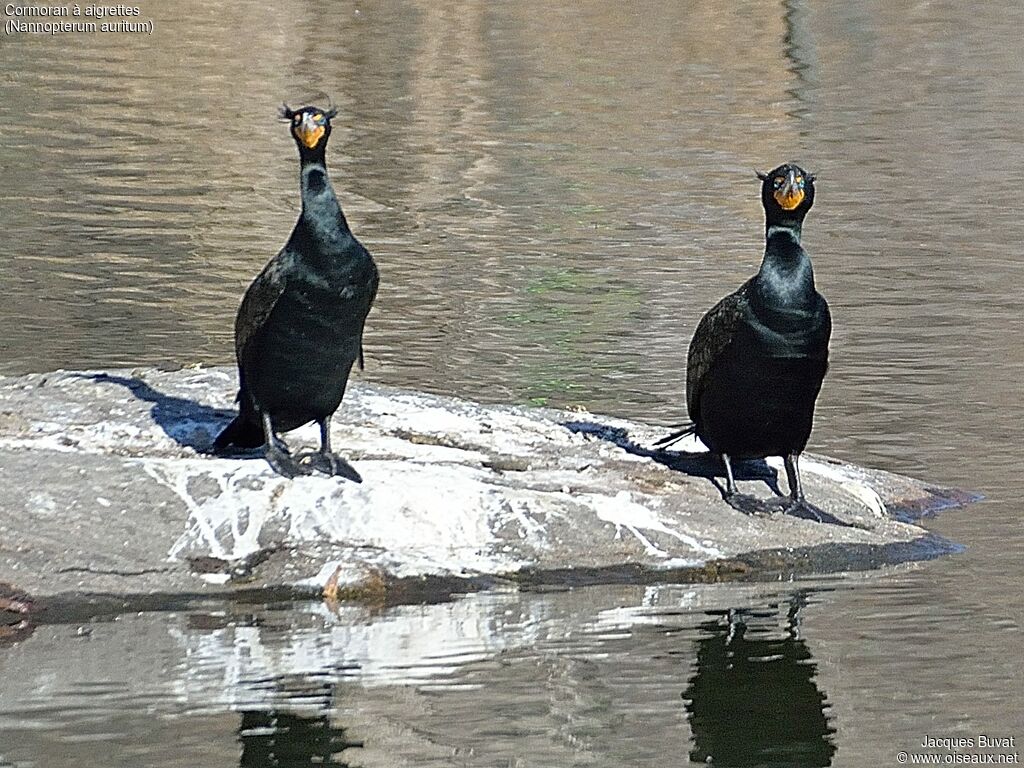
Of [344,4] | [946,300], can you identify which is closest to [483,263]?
[946,300]

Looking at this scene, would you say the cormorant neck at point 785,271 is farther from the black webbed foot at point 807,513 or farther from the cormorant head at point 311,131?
the cormorant head at point 311,131

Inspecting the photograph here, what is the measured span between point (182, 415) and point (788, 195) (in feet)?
9.06

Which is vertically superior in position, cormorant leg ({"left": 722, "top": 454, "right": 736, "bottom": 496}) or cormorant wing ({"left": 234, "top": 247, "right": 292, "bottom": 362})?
cormorant wing ({"left": 234, "top": 247, "right": 292, "bottom": 362})

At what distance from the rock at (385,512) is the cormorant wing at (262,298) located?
51 centimetres

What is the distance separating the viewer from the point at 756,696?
7250 mm

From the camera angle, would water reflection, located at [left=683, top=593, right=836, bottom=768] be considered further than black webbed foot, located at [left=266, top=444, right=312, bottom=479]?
No

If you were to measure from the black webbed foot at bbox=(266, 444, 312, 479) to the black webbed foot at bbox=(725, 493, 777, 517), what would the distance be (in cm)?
171

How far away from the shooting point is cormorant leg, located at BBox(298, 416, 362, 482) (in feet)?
Answer: 27.6

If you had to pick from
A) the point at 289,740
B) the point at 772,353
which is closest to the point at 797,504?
the point at 772,353

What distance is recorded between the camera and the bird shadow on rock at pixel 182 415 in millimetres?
8984

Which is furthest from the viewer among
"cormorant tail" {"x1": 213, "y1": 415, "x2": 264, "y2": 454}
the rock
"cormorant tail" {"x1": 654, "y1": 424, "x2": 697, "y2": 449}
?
"cormorant tail" {"x1": 654, "y1": 424, "x2": 697, "y2": 449}

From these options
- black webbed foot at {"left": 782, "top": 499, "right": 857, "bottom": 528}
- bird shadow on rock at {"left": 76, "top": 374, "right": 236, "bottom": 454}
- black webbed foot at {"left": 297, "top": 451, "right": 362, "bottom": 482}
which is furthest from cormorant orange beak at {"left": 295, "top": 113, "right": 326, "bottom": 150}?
black webbed foot at {"left": 782, "top": 499, "right": 857, "bottom": 528}

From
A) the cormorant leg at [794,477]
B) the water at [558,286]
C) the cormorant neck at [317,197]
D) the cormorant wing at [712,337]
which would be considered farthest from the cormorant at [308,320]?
the cormorant leg at [794,477]

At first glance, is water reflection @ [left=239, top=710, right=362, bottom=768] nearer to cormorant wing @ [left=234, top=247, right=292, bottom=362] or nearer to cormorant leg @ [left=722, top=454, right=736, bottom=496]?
cormorant wing @ [left=234, top=247, right=292, bottom=362]
